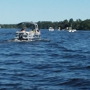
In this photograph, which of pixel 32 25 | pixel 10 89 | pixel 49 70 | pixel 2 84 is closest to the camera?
pixel 10 89

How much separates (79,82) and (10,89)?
4.18m

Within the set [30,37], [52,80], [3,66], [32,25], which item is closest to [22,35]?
[30,37]

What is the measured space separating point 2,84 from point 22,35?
131ft

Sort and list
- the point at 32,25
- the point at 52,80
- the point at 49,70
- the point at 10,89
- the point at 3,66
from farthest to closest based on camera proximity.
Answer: the point at 32,25 → the point at 3,66 → the point at 49,70 → the point at 52,80 → the point at 10,89

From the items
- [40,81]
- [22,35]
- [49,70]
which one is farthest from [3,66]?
[22,35]

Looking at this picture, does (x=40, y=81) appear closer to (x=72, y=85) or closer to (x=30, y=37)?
(x=72, y=85)

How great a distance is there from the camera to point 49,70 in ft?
78.2

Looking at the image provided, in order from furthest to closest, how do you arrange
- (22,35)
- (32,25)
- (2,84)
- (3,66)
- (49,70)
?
(32,25) < (22,35) < (3,66) < (49,70) < (2,84)

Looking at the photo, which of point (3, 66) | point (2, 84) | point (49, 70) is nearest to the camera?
point (2, 84)

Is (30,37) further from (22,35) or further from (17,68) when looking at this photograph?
(17,68)

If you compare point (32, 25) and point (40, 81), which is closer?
point (40, 81)

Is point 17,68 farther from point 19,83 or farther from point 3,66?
point 19,83

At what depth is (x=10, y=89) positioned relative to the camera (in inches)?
681

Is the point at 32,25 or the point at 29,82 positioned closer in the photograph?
the point at 29,82
